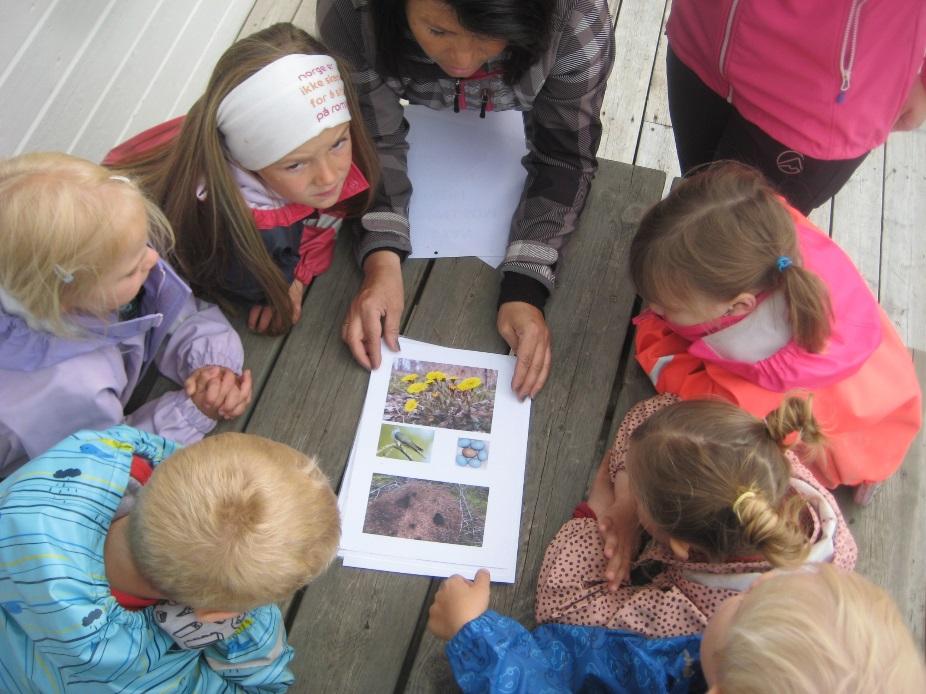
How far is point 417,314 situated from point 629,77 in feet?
4.30

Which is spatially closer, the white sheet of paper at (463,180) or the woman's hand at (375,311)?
the woman's hand at (375,311)

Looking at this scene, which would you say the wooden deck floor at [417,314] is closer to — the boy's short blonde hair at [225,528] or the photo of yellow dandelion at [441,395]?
the photo of yellow dandelion at [441,395]

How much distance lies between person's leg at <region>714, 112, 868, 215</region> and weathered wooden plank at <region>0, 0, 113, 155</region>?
4.76ft

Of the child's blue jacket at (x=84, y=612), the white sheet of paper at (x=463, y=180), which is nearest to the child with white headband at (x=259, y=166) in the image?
the white sheet of paper at (x=463, y=180)

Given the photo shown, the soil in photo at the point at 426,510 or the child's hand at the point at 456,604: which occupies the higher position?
the soil in photo at the point at 426,510

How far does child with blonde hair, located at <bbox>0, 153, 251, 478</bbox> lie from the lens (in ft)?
3.37

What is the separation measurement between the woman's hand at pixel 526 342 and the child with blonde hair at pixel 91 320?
0.46 m

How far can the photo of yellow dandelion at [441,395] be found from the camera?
4.45 ft

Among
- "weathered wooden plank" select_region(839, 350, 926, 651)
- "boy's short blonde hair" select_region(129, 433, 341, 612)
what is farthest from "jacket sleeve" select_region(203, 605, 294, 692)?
"weathered wooden plank" select_region(839, 350, 926, 651)

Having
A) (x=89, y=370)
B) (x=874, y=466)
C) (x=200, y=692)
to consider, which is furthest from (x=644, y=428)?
(x=89, y=370)

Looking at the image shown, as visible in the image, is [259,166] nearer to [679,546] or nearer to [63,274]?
[63,274]

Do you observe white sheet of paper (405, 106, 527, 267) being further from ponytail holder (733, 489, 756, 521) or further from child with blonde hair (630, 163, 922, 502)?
ponytail holder (733, 489, 756, 521)

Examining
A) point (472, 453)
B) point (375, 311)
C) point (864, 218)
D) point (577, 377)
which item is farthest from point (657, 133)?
point (472, 453)

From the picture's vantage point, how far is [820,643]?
0.76 m
